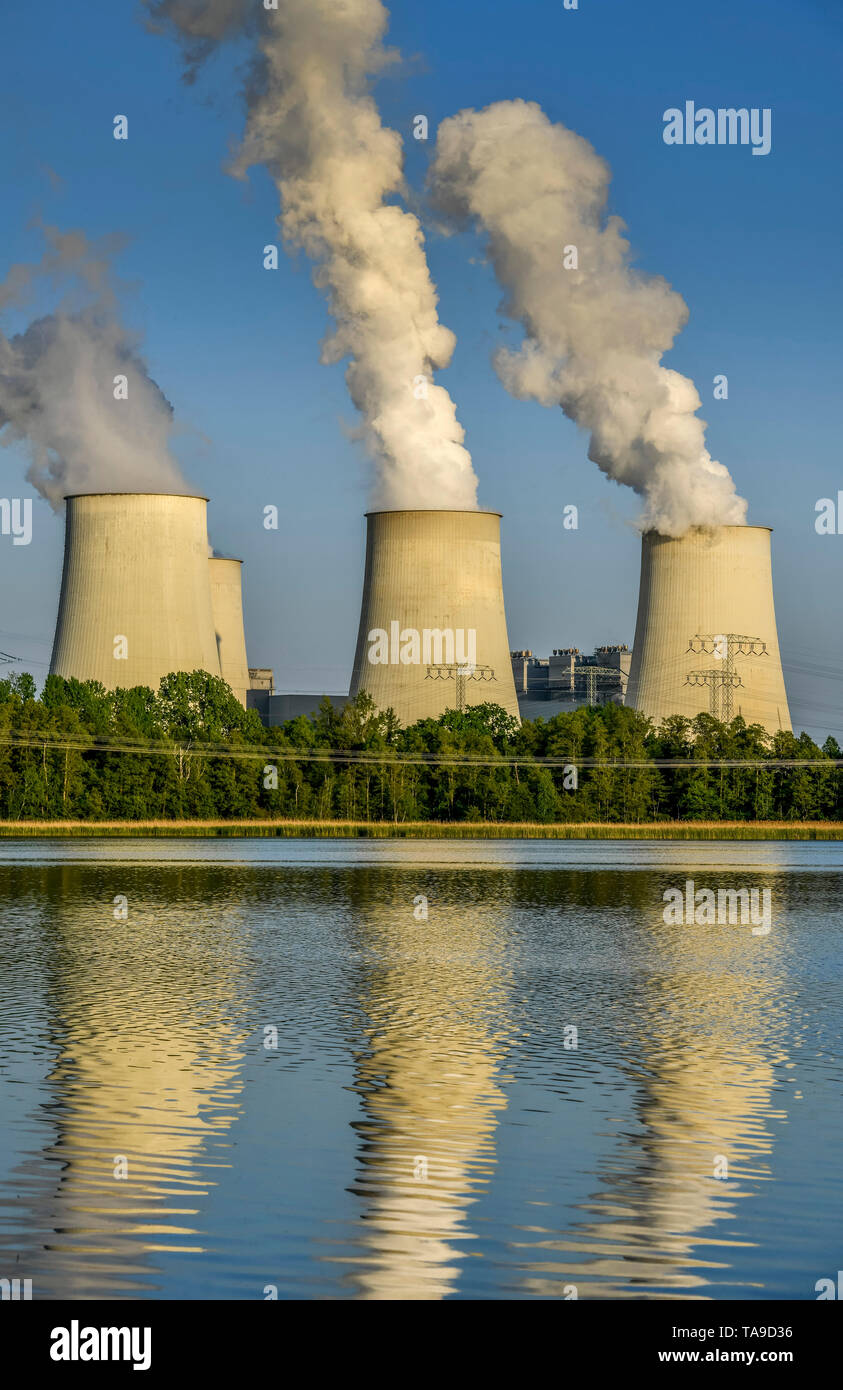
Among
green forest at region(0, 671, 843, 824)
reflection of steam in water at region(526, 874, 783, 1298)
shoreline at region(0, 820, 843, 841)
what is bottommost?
reflection of steam in water at region(526, 874, 783, 1298)

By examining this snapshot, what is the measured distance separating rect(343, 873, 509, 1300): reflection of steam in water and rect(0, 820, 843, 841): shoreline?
2751cm

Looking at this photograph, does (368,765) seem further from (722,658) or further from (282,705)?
(282,705)

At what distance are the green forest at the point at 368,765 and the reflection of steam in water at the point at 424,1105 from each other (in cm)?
2816

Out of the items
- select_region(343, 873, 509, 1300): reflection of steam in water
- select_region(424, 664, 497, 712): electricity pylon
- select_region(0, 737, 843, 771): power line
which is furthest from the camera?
select_region(0, 737, 843, 771): power line

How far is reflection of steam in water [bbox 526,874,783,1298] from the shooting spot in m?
4.72

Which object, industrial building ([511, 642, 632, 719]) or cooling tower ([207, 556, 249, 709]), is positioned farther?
industrial building ([511, 642, 632, 719])

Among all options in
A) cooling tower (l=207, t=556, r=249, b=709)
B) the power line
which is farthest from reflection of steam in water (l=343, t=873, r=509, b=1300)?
cooling tower (l=207, t=556, r=249, b=709)

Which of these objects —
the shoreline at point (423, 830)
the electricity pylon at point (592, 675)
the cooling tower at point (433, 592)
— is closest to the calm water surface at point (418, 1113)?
the cooling tower at point (433, 592)

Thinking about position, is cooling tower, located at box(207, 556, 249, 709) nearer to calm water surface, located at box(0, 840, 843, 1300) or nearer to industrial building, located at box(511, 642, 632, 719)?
industrial building, located at box(511, 642, 632, 719)

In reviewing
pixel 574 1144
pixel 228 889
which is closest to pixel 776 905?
pixel 228 889

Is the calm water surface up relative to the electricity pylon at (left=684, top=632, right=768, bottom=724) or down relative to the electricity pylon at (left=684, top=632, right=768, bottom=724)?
down

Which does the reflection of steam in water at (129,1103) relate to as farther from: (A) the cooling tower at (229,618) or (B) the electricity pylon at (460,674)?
(A) the cooling tower at (229,618)
